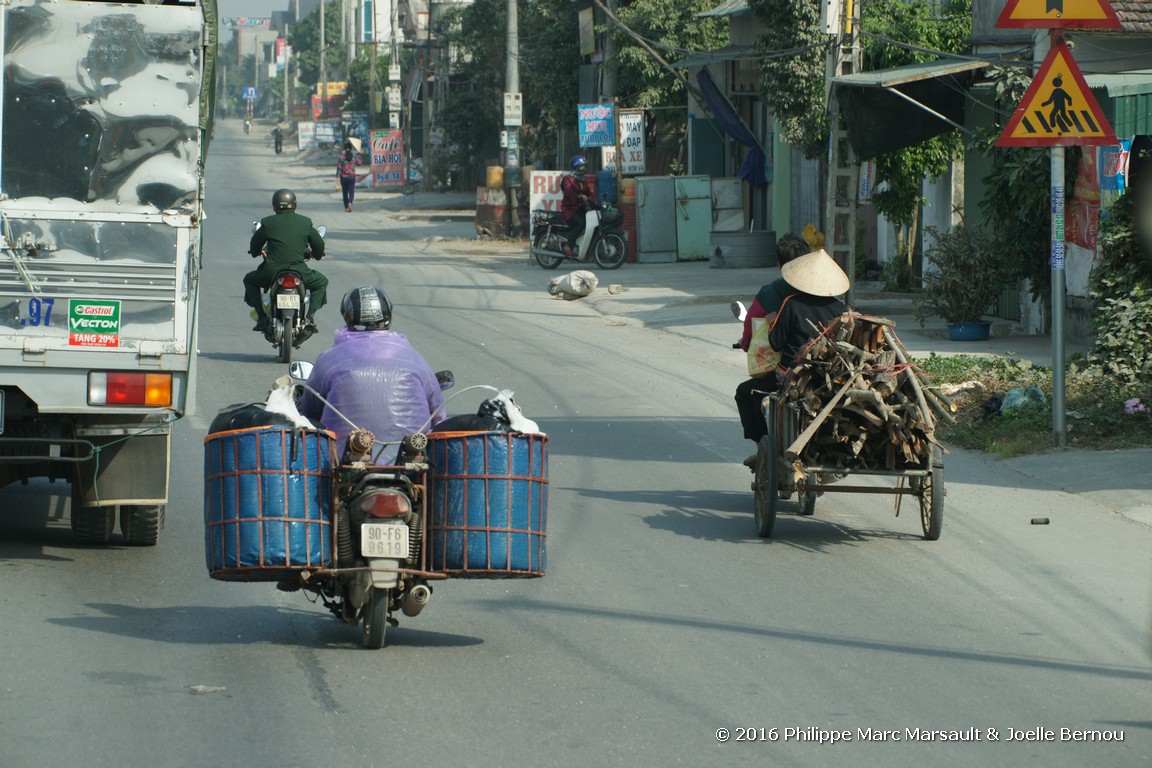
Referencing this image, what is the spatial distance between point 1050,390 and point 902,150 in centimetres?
792

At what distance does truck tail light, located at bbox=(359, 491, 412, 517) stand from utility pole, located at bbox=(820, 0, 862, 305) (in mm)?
12072

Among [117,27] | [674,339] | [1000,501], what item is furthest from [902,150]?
[117,27]

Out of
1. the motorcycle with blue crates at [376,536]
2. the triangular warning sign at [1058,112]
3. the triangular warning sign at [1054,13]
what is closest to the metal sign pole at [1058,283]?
the triangular warning sign at [1058,112]

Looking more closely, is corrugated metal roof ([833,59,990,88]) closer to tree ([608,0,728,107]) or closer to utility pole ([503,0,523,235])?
tree ([608,0,728,107])

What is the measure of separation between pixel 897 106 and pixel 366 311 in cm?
1256

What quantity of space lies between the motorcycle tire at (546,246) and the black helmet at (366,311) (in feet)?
68.2

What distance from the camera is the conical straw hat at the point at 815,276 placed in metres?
8.93

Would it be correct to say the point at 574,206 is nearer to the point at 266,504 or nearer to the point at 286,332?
the point at 286,332

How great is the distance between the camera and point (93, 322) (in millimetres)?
7453

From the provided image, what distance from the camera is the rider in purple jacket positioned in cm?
649

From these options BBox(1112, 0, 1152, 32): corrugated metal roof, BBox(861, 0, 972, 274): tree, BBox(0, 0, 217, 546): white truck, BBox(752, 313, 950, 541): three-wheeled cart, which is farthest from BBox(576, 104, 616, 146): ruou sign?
BBox(0, 0, 217, 546): white truck

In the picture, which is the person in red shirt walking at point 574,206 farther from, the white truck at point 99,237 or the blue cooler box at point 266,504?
the blue cooler box at point 266,504

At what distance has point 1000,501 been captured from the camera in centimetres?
977

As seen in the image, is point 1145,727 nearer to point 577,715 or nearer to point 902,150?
point 577,715
